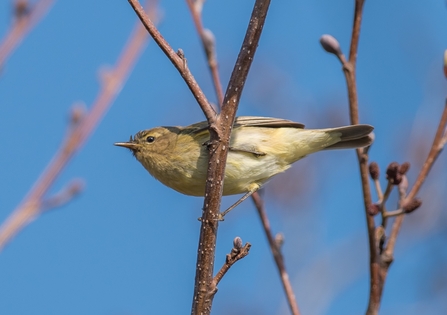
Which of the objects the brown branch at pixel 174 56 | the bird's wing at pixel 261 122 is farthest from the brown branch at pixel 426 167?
the bird's wing at pixel 261 122

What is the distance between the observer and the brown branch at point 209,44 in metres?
4.02

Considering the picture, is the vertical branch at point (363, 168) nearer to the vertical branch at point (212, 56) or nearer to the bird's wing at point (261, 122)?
the vertical branch at point (212, 56)

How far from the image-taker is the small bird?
4.73m

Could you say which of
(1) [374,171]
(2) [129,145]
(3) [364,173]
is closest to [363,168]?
(3) [364,173]

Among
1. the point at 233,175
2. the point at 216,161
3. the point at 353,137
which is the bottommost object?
the point at 216,161

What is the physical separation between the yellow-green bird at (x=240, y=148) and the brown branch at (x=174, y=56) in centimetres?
170

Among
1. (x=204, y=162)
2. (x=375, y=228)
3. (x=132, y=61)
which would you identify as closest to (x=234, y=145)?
(x=204, y=162)

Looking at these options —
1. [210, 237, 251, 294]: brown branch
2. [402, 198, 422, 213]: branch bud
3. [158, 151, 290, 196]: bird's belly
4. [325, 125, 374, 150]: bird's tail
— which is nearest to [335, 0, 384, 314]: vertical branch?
[402, 198, 422, 213]: branch bud

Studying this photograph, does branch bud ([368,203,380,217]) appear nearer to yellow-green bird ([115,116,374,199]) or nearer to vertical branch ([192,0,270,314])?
vertical branch ([192,0,270,314])

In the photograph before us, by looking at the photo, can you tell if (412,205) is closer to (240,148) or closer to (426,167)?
(426,167)

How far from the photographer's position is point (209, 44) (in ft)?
13.3

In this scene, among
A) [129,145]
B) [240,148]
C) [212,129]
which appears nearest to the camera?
[212,129]

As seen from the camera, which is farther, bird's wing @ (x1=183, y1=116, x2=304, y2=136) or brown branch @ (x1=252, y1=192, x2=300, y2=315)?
bird's wing @ (x1=183, y1=116, x2=304, y2=136)

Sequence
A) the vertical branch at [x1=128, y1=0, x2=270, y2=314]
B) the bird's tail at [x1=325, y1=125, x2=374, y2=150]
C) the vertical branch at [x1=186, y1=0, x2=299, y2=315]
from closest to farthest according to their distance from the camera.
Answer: the vertical branch at [x1=128, y1=0, x2=270, y2=314], the vertical branch at [x1=186, y1=0, x2=299, y2=315], the bird's tail at [x1=325, y1=125, x2=374, y2=150]
